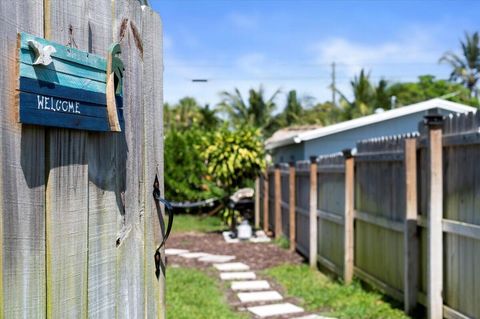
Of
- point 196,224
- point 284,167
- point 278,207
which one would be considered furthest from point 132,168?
point 196,224

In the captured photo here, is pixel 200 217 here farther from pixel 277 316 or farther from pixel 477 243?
pixel 477 243

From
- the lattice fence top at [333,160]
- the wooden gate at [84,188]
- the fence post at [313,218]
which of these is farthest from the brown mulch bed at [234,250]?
the wooden gate at [84,188]

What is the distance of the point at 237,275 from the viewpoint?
922cm

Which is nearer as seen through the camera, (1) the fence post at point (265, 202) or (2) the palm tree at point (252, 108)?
(1) the fence post at point (265, 202)

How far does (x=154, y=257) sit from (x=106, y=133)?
0.57m

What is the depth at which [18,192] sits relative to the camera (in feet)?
4.43

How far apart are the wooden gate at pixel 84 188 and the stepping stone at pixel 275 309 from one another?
4.60m

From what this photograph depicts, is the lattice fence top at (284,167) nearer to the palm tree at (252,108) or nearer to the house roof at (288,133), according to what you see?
the house roof at (288,133)

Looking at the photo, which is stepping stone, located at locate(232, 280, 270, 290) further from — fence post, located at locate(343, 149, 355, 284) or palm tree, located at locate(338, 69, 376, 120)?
palm tree, located at locate(338, 69, 376, 120)

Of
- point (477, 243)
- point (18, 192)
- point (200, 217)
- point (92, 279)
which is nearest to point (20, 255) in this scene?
point (18, 192)

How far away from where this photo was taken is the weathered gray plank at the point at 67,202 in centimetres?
146

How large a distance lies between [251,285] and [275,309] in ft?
5.37

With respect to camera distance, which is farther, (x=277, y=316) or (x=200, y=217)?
(x=200, y=217)

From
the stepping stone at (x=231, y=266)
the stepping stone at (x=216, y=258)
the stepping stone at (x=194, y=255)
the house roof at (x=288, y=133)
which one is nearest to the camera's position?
the stepping stone at (x=231, y=266)
